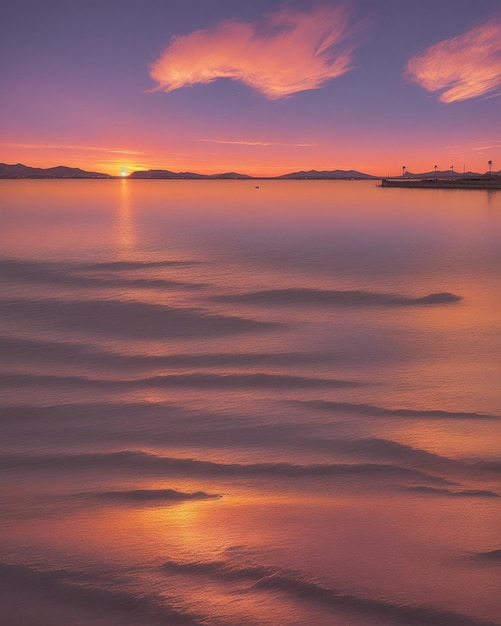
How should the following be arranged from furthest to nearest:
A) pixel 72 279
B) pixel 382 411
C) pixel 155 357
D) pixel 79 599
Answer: pixel 72 279 → pixel 155 357 → pixel 382 411 → pixel 79 599

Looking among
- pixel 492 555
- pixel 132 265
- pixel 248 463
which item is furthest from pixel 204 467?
pixel 132 265

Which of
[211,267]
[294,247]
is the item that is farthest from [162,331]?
[294,247]

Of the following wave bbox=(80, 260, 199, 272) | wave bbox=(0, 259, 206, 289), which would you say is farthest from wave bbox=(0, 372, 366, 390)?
wave bbox=(80, 260, 199, 272)

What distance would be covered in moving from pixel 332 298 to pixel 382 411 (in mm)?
8642

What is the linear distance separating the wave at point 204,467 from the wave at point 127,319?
5.60m

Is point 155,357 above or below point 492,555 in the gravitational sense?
above

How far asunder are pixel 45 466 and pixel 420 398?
4.74 meters

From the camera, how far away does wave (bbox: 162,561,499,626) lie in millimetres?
3799

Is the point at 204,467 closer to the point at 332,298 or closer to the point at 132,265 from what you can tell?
the point at 332,298

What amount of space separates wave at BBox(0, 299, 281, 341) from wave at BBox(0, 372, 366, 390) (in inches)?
112

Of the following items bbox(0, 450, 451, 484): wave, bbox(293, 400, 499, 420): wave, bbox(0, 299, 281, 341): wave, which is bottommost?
bbox(0, 450, 451, 484): wave

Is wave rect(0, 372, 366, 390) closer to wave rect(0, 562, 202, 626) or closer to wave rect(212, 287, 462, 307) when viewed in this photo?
wave rect(0, 562, 202, 626)

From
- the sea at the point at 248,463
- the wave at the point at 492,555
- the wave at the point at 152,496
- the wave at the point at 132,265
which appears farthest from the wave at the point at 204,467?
the wave at the point at 132,265

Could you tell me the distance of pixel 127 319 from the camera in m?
13.2
